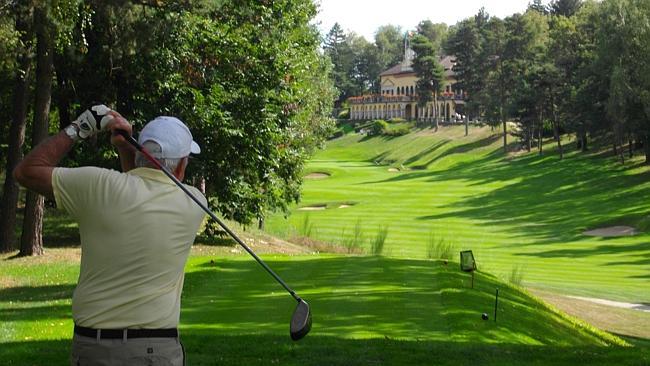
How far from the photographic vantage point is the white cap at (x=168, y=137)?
195 inches

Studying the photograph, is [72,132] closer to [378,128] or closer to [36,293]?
[36,293]

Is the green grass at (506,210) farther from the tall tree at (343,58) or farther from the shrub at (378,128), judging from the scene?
the tall tree at (343,58)

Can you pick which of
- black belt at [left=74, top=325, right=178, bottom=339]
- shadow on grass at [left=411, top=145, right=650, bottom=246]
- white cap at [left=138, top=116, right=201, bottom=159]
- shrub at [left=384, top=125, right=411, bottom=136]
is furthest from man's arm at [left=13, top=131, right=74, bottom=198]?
shrub at [left=384, top=125, right=411, bottom=136]

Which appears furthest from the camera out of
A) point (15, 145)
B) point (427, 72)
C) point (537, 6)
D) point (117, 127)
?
point (537, 6)

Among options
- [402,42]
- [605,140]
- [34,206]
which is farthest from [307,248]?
[402,42]

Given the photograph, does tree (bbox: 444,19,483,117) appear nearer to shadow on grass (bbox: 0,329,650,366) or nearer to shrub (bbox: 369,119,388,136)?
shrub (bbox: 369,119,388,136)

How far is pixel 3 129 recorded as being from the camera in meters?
30.4

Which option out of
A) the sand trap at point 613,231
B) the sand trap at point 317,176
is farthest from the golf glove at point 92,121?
the sand trap at point 317,176

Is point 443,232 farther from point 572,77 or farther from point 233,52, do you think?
point 572,77

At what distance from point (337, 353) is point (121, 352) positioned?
605cm

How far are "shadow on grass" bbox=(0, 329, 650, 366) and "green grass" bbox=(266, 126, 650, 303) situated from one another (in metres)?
17.8

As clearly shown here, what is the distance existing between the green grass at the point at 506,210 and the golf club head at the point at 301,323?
24.2 m

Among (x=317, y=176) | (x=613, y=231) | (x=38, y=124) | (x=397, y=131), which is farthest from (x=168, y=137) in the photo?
(x=397, y=131)

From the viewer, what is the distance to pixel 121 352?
458 centimetres
